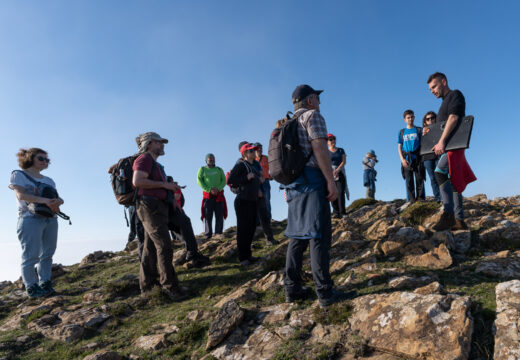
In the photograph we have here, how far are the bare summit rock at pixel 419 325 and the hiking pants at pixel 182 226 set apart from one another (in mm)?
4408

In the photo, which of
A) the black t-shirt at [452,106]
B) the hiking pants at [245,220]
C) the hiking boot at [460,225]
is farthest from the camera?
the hiking pants at [245,220]

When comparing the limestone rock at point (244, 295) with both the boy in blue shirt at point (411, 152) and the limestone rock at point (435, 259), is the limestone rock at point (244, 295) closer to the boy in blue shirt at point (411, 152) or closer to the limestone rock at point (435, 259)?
the limestone rock at point (435, 259)

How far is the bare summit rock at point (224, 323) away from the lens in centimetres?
374

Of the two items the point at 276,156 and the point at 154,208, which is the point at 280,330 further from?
Result: the point at 154,208

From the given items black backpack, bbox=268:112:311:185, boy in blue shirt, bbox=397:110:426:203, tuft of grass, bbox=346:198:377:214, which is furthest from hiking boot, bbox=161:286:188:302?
tuft of grass, bbox=346:198:377:214

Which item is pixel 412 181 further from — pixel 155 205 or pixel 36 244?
pixel 36 244

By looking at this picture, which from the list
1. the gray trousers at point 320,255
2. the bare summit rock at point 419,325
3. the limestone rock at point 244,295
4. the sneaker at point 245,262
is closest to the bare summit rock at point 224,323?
the limestone rock at point 244,295

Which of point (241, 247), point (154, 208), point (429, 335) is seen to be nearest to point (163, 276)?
point (154, 208)

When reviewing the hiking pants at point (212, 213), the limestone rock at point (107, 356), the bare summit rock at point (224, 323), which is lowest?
the limestone rock at point (107, 356)

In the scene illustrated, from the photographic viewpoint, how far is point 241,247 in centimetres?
739

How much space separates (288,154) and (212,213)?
7813mm

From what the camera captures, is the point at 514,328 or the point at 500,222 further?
the point at 500,222

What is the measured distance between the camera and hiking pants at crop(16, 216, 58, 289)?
6723 millimetres

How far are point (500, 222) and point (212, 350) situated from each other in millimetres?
6013
